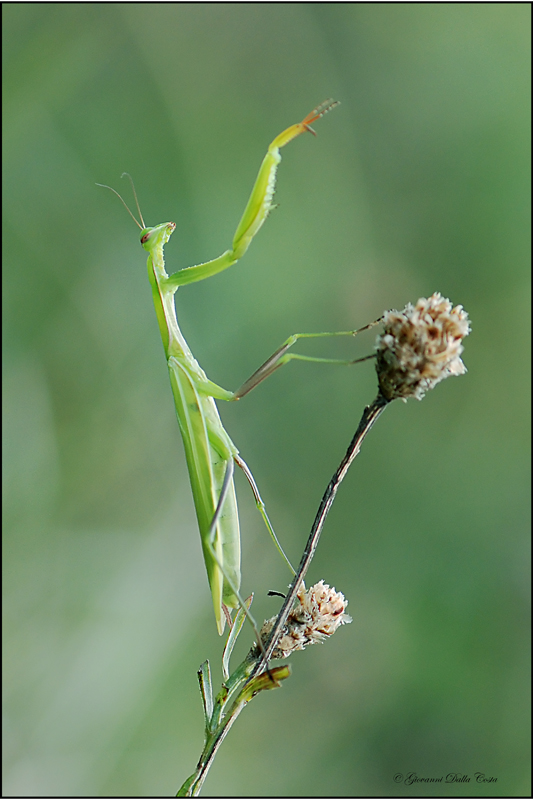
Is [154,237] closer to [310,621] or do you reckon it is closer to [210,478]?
[210,478]

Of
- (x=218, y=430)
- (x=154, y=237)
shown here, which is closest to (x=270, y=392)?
(x=154, y=237)

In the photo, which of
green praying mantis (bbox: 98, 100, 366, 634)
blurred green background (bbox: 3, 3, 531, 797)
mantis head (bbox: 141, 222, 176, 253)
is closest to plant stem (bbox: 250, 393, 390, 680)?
green praying mantis (bbox: 98, 100, 366, 634)

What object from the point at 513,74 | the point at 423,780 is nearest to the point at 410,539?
the point at 423,780

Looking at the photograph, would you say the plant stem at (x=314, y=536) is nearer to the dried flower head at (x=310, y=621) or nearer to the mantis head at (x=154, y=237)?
the dried flower head at (x=310, y=621)

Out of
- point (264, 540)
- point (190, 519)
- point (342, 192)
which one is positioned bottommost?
point (264, 540)

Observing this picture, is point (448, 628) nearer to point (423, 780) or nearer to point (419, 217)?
point (423, 780)

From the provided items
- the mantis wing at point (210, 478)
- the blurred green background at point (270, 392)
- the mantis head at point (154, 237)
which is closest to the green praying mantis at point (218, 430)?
the mantis wing at point (210, 478)
